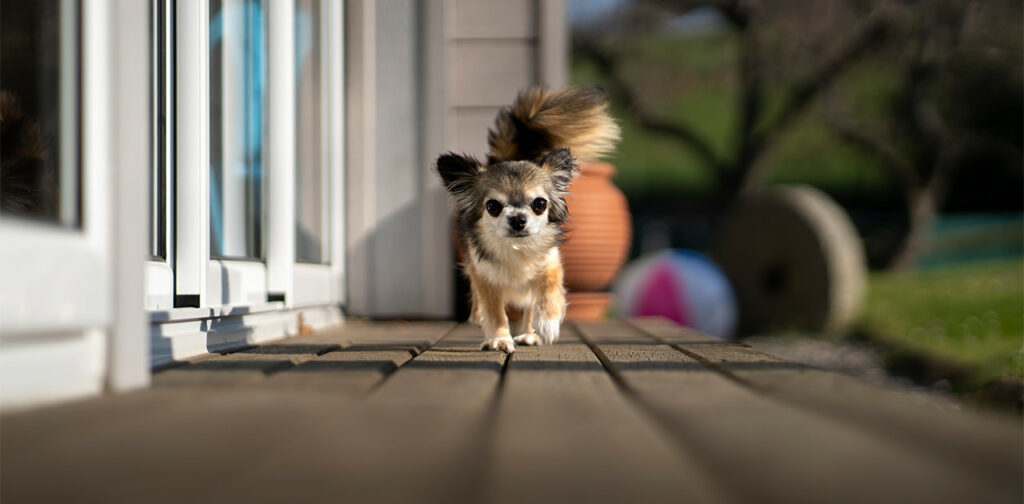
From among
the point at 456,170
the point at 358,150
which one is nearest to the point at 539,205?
the point at 456,170

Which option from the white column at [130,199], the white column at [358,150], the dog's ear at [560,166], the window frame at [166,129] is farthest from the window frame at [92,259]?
the white column at [358,150]

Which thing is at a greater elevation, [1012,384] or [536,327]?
[536,327]

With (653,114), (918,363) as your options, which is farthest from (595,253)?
(653,114)

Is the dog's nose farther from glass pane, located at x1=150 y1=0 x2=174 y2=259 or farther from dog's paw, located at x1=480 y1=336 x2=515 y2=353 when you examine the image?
glass pane, located at x1=150 y1=0 x2=174 y2=259

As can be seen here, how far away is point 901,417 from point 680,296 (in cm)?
451

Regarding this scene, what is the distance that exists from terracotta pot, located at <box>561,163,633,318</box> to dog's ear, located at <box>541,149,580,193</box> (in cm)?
86

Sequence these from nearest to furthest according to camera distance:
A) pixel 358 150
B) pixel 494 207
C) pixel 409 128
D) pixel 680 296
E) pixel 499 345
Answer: pixel 499 345, pixel 494 207, pixel 358 150, pixel 409 128, pixel 680 296

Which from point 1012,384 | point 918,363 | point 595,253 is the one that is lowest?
point 918,363

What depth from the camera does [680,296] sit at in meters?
5.53

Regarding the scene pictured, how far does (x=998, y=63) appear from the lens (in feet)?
27.2

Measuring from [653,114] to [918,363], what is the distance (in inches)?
170

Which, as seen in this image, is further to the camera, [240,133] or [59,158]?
[240,133]

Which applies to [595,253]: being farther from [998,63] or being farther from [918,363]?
[998,63]

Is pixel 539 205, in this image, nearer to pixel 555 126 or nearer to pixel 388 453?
pixel 555 126
